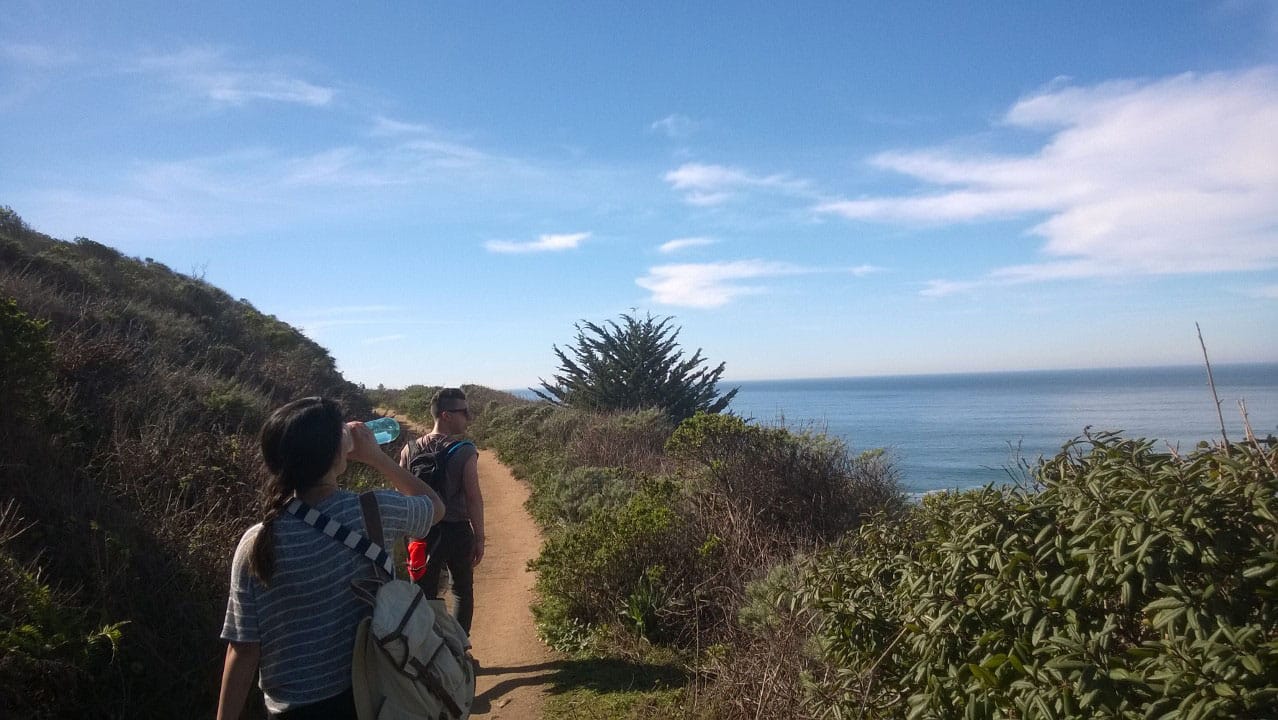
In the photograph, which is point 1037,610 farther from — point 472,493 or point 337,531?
point 472,493

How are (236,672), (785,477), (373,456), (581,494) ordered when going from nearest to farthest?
(236,672) → (373,456) → (785,477) → (581,494)

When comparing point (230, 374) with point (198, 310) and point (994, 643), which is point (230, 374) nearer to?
point (198, 310)

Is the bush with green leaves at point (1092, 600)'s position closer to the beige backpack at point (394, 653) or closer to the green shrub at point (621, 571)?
the beige backpack at point (394, 653)

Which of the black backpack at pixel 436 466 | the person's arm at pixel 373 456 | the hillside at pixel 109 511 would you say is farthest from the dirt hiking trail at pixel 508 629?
the person's arm at pixel 373 456

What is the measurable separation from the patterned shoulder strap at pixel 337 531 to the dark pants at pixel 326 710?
42cm

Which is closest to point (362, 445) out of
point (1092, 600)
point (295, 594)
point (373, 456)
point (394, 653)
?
point (373, 456)


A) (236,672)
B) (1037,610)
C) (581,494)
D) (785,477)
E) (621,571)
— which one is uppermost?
(236,672)

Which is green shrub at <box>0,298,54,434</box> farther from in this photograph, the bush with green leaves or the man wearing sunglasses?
the bush with green leaves

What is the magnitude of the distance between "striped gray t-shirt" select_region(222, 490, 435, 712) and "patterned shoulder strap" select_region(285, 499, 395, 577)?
2cm

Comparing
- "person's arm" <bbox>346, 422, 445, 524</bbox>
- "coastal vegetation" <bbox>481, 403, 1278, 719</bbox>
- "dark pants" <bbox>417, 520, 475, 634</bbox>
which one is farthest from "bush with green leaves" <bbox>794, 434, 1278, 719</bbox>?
"dark pants" <bbox>417, 520, 475, 634</bbox>

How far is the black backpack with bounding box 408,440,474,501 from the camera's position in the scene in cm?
520

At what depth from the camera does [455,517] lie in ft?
17.2

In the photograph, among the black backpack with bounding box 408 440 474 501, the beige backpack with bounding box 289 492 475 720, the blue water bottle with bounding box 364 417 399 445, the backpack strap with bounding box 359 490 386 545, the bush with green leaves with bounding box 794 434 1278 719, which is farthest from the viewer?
the black backpack with bounding box 408 440 474 501

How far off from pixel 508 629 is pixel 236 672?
16.9 ft
